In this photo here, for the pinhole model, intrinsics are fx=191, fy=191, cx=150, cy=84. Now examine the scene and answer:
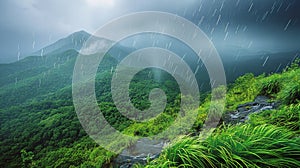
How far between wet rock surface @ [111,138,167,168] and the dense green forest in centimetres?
28

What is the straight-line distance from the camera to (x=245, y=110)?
4676 millimetres

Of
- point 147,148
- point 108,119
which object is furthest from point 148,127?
point 108,119

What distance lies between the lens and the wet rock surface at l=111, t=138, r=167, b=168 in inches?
135

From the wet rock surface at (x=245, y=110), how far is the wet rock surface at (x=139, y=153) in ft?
5.32

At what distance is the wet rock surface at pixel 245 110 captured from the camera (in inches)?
162

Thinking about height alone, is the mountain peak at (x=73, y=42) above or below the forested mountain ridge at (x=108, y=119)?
above

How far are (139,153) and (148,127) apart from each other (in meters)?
2.73

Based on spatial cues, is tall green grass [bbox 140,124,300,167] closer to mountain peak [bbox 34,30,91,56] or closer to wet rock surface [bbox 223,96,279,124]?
wet rock surface [bbox 223,96,279,124]

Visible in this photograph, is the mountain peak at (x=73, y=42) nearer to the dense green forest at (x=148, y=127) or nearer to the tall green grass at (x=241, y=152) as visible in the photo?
the dense green forest at (x=148, y=127)

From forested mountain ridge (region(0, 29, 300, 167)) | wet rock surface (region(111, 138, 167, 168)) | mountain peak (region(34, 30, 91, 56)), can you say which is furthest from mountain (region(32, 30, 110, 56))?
wet rock surface (region(111, 138, 167, 168))

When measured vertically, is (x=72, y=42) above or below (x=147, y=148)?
above

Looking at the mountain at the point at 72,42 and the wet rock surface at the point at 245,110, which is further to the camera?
the mountain at the point at 72,42

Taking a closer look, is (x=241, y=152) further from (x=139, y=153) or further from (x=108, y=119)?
(x=108, y=119)

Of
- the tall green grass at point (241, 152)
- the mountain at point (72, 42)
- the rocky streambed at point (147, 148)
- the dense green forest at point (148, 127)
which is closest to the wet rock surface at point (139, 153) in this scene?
the rocky streambed at point (147, 148)
